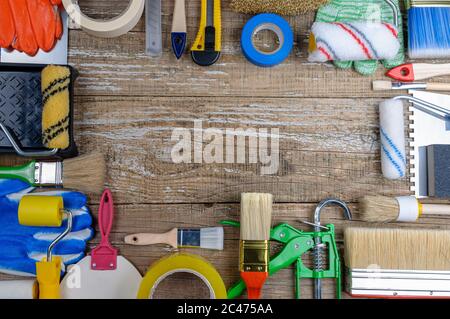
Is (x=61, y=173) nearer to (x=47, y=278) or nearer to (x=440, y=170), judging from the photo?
(x=47, y=278)

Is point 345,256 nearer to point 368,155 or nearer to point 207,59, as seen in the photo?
point 368,155

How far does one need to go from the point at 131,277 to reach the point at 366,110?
2.13ft

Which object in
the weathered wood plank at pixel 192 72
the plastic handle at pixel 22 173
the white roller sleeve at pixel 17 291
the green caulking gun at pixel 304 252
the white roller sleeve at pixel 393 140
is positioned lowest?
the white roller sleeve at pixel 17 291

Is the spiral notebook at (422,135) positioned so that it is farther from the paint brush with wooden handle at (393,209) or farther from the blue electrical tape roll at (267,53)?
the blue electrical tape roll at (267,53)

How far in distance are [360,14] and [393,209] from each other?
1.48 ft

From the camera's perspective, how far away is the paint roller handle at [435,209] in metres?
1.03

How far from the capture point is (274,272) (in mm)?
1030

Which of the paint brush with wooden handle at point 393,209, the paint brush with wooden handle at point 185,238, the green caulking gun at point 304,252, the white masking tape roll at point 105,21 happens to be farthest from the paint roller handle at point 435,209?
the white masking tape roll at point 105,21

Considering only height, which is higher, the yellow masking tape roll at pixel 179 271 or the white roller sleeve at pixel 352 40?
the white roller sleeve at pixel 352 40

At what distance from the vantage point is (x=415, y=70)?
42.4 inches

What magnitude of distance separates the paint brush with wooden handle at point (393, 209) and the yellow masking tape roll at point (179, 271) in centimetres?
35

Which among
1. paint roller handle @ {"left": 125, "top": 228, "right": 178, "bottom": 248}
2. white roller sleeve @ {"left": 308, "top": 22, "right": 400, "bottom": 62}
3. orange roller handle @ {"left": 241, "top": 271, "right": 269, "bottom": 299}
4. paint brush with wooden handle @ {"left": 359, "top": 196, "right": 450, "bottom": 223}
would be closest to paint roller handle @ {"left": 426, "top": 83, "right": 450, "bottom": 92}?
white roller sleeve @ {"left": 308, "top": 22, "right": 400, "bottom": 62}

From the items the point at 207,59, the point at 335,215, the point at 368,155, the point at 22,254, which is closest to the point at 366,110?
the point at 368,155

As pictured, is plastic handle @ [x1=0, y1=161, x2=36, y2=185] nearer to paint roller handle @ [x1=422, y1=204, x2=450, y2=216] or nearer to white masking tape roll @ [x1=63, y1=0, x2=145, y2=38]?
white masking tape roll @ [x1=63, y1=0, x2=145, y2=38]
